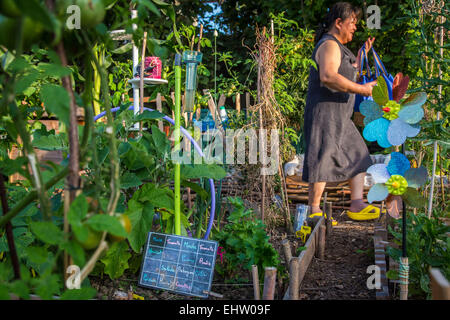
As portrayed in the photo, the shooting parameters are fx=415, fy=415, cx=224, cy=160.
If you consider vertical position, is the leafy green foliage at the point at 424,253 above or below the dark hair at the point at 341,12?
below

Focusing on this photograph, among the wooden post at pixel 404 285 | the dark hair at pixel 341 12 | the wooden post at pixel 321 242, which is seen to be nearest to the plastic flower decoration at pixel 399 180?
the wooden post at pixel 404 285

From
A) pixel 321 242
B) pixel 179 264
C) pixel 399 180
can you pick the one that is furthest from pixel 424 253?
pixel 179 264

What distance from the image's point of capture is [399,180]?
3.98ft

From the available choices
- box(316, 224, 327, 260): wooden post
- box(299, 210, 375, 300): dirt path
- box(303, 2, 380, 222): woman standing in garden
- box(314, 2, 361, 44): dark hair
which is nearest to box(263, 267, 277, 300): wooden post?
box(299, 210, 375, 300): dirt path

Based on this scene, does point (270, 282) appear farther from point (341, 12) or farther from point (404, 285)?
point (341, 12)

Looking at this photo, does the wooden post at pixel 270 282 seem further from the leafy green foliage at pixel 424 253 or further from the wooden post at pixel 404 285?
the leafy green foliage at pixel 424 253

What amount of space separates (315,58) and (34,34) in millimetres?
2120

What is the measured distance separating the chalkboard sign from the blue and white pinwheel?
0.54 meters

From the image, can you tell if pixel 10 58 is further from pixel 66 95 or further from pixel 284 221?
pixel 284 221

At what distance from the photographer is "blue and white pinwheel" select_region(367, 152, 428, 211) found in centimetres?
120

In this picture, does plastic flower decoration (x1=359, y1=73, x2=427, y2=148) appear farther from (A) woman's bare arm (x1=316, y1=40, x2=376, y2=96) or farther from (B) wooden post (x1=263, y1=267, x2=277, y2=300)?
(A) woman's bare arm (x1=316, y1=40, x2=376, y2=96)

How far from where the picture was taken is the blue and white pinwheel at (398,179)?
1.20m

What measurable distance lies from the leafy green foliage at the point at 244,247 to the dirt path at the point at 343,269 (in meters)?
0.20

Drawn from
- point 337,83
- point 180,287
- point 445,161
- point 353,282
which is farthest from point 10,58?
point 445,161
